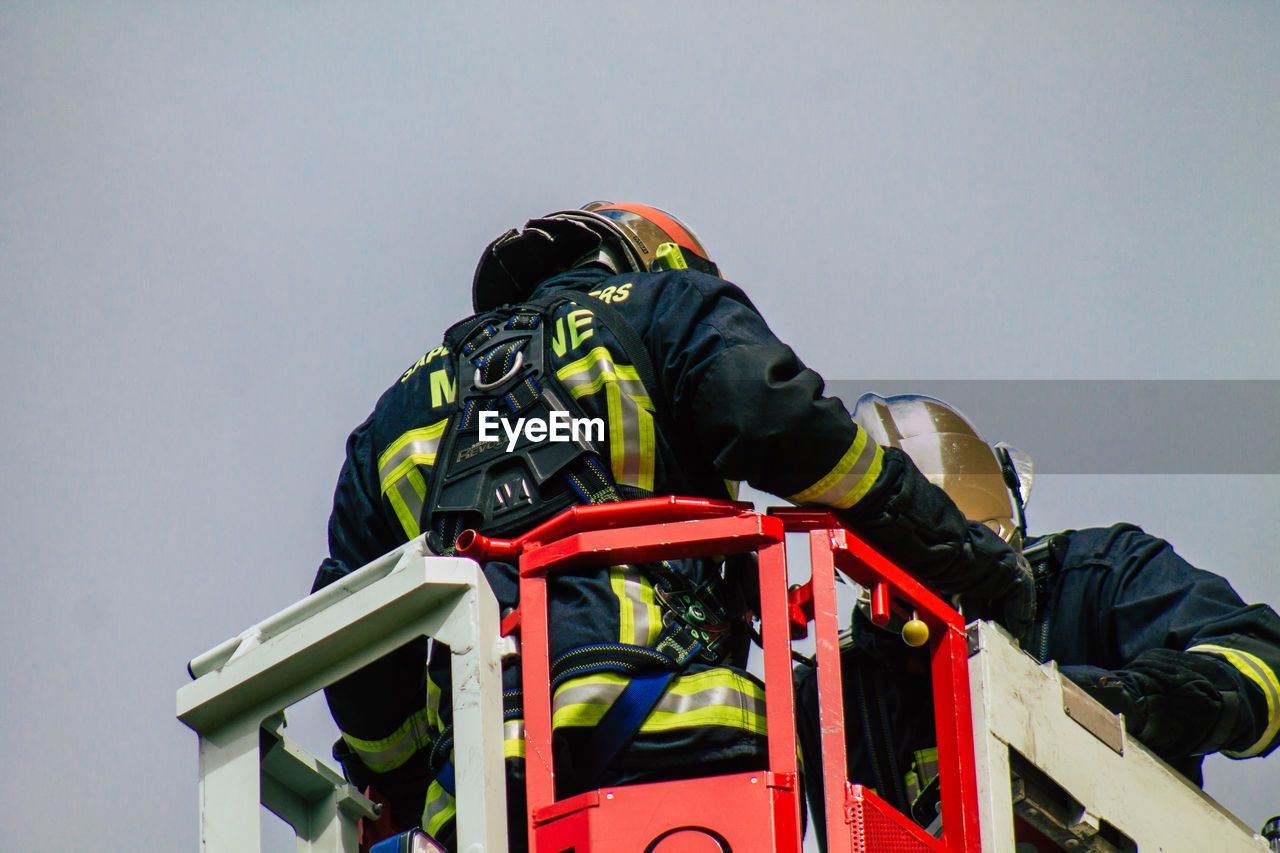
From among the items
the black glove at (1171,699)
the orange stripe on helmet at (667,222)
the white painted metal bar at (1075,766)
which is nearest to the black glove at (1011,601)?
the black glove at (1171,699)

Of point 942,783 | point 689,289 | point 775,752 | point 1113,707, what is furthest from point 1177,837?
point 689,289

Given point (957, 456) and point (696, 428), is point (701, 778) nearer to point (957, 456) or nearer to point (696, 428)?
point (696, 428)

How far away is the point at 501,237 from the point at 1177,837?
8.42ft

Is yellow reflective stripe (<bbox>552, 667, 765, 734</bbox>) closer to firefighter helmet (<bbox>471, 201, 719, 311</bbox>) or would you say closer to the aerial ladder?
the aerial ladder

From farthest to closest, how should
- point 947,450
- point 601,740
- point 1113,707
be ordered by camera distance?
point 947,450 → point 1113,707 → point 601,740

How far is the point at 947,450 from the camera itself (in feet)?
21.4

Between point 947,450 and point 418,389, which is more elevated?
point 947,450

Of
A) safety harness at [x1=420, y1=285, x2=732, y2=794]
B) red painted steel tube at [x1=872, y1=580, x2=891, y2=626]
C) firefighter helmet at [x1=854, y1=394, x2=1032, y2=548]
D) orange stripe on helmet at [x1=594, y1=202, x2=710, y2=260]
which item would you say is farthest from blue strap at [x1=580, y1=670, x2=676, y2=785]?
firefighter helmet at [x1=854, y1=394, x2=1032, y2=548]

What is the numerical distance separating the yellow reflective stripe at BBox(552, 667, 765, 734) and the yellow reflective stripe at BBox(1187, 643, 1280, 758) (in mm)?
2074

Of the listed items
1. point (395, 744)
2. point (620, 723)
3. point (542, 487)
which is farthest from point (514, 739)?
point (395, 744)

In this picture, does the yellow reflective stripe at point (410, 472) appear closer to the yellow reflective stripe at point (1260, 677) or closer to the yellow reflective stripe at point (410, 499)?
the yellow reflective stripe at point (410, 499)

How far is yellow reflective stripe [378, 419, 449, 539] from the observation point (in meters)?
4.21

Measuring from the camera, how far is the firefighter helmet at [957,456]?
6.34 metres

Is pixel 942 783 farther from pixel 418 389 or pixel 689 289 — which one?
pixel 418 389
